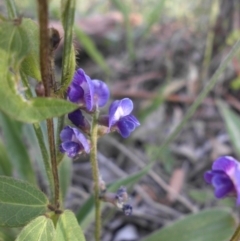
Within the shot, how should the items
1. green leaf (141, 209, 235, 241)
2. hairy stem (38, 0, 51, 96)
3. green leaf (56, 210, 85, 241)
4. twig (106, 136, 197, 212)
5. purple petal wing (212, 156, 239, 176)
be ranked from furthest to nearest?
twig (106, 136, 197, 212) < green leaf (141, 209, 235, 241) < purple petal wing (212, 156, 239, 176) < green leaf (56, 210, 85, 241) < hairy stem (38, 0, 51, 96)

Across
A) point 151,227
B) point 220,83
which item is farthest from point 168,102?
point 151,227

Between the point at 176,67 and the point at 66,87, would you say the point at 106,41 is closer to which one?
the point at 176,67

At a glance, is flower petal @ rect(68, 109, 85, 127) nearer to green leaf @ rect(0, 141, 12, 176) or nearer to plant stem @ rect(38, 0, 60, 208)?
plant stem @ rect(38, 0, 60, 208)

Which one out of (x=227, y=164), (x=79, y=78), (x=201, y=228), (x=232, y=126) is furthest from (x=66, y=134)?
(x=232, y=126)

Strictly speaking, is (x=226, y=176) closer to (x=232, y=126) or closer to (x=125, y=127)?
(x=125, y=127)

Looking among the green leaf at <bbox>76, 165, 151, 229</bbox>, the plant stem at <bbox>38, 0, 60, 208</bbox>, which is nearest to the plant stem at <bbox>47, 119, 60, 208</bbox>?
the plant stem at <bbox>38, 0, 60, 208</bbox>
